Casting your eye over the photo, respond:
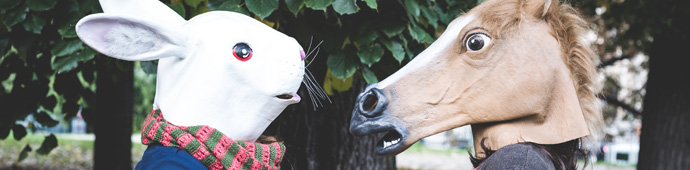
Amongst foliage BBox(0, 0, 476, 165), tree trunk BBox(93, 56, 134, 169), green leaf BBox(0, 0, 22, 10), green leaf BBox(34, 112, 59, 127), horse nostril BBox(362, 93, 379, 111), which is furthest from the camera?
tree trunk BBox(93, 56, 134, 169)

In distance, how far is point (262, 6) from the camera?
2383mm

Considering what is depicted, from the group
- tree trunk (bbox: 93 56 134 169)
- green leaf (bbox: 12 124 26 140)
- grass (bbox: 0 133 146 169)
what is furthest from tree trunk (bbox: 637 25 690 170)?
grass (bbox: 0 133 146 169)

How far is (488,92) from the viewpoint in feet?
5.63

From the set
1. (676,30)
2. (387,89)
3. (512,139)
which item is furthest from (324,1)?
(676,30)

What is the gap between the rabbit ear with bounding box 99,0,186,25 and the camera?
6.03 ft

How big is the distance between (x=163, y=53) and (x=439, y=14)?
1.74 m

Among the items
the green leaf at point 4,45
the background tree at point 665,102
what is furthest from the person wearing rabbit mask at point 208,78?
the background tree at point 665,102

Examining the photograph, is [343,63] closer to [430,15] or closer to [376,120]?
[430,15]

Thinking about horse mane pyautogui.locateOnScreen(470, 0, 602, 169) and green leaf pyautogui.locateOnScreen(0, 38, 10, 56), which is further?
green leaf pyautogui.locateOnScreen(0, 38, 10, 56)

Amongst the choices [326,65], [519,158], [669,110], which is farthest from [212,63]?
[669,110]

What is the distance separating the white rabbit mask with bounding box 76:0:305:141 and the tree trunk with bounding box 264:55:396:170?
5.55 feet

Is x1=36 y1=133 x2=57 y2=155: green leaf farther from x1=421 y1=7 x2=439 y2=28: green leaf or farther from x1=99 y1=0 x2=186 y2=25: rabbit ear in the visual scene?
x1=421 y1=7 x2=439 y2=28: green leaf

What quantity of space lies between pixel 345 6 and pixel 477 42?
2.49ft

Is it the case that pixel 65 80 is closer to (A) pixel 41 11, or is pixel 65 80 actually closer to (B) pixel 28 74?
(B) pixel 28 74
